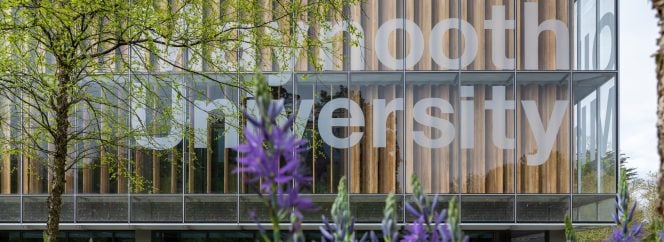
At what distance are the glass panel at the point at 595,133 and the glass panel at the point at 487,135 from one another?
5.06 feet

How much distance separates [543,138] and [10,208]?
503 inches

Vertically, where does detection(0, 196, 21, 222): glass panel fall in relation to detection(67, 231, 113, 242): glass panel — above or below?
above

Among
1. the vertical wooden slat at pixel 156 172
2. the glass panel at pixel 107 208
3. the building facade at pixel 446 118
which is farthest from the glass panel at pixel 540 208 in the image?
the glass panel at pixel 107 208

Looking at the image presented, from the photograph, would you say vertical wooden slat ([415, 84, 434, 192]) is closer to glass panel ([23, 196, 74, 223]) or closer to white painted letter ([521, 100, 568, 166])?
white painted letter ([521, 100, 568, 166])

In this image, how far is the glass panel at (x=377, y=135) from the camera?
59.8 ft

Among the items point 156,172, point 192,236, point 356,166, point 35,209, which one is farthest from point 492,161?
point 35,209

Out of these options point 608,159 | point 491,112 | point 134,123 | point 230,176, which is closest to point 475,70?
point 491,112

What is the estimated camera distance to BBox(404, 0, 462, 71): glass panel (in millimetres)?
18141

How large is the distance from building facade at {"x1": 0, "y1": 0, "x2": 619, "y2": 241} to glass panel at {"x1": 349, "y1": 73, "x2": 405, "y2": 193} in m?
0.02

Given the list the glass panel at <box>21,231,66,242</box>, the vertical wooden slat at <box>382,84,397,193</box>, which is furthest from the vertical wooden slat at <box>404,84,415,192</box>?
the glass panel at <box>21,231,66,242</box>

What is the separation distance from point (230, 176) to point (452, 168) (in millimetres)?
5204

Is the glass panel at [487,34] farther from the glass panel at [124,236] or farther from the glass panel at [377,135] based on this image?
the glass panel at [124,236]

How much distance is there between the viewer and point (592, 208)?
18.0 m

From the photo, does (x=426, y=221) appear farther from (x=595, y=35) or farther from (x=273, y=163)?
(x=595, y=35)
